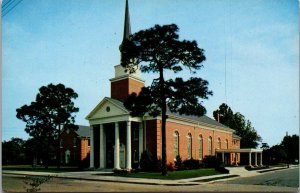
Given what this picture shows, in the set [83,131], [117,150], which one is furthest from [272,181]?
[83,131]

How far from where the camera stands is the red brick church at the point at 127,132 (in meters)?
37.2

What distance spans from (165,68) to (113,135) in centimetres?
1494

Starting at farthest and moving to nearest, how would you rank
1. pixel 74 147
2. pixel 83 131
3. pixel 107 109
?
pixel 83 131
pixel 74 147
pixel 107 109

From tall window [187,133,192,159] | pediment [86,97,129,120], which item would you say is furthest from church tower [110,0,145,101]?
tall window [187,133,192,159]

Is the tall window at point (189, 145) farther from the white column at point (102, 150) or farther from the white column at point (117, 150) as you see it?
the white column at point (102, 150)

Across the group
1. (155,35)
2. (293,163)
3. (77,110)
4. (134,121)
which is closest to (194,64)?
(155,35)

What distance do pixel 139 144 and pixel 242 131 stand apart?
5482 cm

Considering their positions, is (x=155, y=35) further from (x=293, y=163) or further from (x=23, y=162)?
(x=23, y=162)

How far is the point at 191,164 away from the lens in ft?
136

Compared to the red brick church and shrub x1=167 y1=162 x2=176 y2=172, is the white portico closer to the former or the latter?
the red brick church

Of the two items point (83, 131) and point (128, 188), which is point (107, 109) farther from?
point (83, 131)

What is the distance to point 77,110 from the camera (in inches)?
1886

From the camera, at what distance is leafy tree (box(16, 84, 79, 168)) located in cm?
4659

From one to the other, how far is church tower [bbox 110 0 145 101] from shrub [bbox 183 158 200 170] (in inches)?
396
